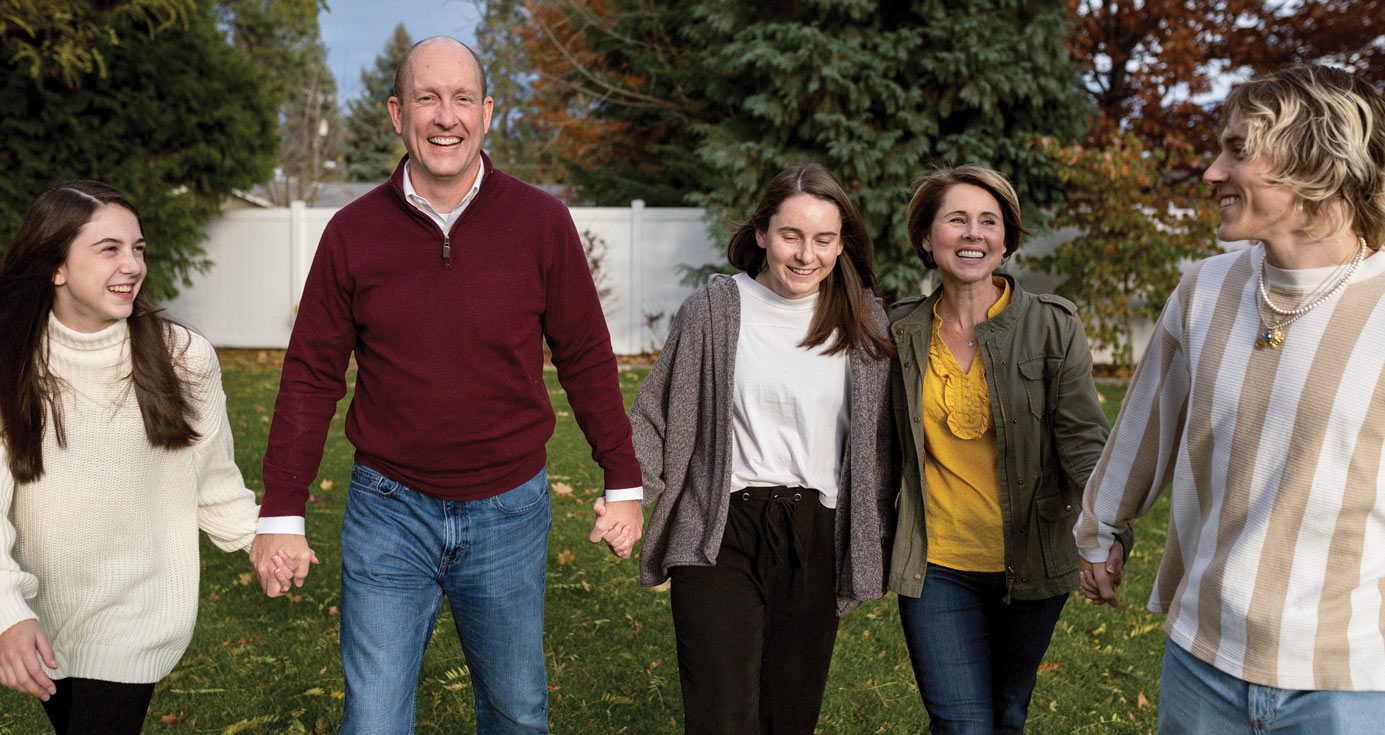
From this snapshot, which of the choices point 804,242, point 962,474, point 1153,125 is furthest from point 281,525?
point 1153,125

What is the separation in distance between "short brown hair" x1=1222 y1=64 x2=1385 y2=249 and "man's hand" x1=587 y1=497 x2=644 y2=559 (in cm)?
186

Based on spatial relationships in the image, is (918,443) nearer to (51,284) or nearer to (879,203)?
(51,284)

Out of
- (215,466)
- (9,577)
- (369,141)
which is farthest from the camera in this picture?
(369,141)

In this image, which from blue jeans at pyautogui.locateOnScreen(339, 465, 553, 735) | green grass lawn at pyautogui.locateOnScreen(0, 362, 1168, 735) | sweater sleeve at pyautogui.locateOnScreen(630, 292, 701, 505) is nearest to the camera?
blue jeans at pyautogui.locateOnScreen(339, 465, 553, 735)

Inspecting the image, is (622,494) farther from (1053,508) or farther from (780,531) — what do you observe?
(1053,508)

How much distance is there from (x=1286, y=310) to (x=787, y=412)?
1.48 metres

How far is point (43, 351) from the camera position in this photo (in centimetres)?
271

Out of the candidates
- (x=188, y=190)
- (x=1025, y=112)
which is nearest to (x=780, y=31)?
(x=1025, y=112)

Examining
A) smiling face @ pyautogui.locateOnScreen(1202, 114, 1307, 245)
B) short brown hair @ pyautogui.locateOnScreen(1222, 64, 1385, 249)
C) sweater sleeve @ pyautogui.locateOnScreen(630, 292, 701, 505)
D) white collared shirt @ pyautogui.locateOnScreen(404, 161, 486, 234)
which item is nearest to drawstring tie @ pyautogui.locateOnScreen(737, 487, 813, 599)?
sweater sleeve @ pyautogui.locateOnScreen(630, 292, 701, 505)

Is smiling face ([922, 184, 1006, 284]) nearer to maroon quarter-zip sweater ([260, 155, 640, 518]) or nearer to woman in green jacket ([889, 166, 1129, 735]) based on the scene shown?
woman in green jacket ([889, 166, 1129, 735])

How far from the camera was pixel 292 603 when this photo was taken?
5.44 metres

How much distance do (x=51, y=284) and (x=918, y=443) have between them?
2356 millimetres

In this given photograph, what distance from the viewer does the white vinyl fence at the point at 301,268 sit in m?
15.3

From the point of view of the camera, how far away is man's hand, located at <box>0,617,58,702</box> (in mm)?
2426
